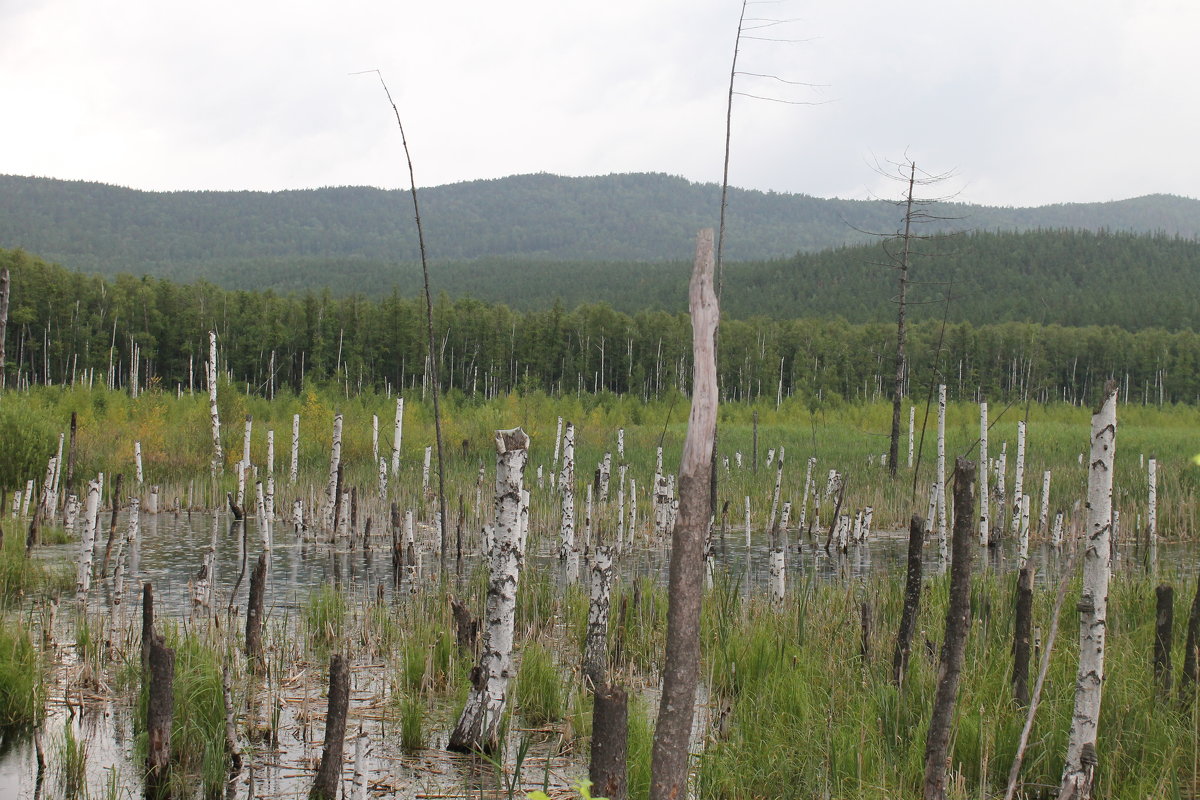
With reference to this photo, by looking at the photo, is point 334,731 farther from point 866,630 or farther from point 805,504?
point 805,504

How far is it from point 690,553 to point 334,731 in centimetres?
238

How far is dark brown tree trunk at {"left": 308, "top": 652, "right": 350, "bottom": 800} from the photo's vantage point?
444cm

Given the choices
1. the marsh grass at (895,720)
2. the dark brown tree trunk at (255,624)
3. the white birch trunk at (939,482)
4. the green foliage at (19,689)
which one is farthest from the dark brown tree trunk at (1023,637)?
the green foliage at (19,689)

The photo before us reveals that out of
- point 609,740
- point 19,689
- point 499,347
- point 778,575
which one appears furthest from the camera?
point 499,347

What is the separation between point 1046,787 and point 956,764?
438 mm

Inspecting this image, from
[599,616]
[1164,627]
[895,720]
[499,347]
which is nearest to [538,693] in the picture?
[599,616]

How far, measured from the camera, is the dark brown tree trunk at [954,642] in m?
3.70

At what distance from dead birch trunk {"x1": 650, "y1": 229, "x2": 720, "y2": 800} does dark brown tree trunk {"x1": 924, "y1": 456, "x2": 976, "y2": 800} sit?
1.24 meters

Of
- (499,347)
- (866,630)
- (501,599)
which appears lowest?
(866,630)

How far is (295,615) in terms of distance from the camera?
8.54m

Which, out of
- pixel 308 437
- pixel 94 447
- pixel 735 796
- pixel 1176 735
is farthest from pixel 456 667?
pixel 308 437

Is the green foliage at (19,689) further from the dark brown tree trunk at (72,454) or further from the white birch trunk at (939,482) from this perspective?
the white birch trunk at (939,482)

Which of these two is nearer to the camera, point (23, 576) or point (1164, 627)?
point (1164, 627)

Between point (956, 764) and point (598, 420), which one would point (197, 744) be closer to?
point (956, 764)
